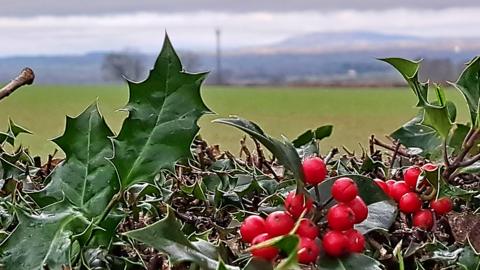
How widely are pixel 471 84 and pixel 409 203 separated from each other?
89mm

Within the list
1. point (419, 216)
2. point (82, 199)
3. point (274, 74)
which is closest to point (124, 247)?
point (82, 199)

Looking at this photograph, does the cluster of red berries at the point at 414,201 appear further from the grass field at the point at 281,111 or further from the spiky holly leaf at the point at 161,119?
the grass field at the point at 281,111

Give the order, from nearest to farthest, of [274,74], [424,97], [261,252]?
[261,252]
[424,97]
[274,74]

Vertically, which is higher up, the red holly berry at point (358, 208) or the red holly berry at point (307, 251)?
the red holly berry at point (358, 208)

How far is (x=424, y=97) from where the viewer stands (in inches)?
15.5

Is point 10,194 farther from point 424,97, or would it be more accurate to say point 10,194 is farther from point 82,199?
point 424,97

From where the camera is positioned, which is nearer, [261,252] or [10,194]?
[261,252]

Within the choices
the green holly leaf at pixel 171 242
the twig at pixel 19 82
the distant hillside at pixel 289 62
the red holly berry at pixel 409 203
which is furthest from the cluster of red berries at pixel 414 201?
the distant hillside at pixel 289 62

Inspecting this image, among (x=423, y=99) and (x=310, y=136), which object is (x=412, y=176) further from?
(x=310, y=136)

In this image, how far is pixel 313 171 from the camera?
0.30 metres

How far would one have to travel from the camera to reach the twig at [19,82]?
42cm

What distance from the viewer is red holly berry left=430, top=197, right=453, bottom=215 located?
35 centimetres

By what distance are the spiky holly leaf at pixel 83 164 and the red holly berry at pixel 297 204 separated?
93 mm

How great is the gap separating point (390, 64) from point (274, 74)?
4.36 metres
